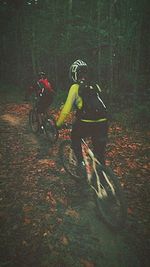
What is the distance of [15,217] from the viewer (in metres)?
5.30

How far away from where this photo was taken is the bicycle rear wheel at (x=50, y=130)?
9.30 m

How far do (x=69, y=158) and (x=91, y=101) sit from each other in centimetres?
228

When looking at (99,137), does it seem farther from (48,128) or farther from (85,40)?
(85,40)

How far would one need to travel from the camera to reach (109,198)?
16.1 feet

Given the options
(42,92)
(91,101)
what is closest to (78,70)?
(91,101)

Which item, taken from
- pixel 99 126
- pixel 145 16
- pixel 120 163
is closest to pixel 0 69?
pixel 145 16

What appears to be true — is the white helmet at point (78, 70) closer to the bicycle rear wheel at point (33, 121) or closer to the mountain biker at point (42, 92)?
the mountain biker at point (42, 92)

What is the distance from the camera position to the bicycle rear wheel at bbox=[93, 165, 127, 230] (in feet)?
14.6

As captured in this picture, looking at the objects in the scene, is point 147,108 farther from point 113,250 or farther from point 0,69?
point 0,69

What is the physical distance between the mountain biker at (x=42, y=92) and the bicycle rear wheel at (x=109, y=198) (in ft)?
15.8

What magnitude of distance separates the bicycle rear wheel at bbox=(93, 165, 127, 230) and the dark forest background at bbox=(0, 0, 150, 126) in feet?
35.1

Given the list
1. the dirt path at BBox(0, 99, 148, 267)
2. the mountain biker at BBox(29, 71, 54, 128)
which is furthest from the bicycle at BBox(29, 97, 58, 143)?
the dirt path at BBox(0, 99, 148, 267)

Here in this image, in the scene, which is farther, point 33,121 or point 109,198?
point 33,121

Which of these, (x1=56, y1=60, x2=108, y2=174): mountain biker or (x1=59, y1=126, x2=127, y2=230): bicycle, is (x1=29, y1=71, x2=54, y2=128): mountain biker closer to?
(x1=56, y1=60, x2=108, y2=174): mountain biker
